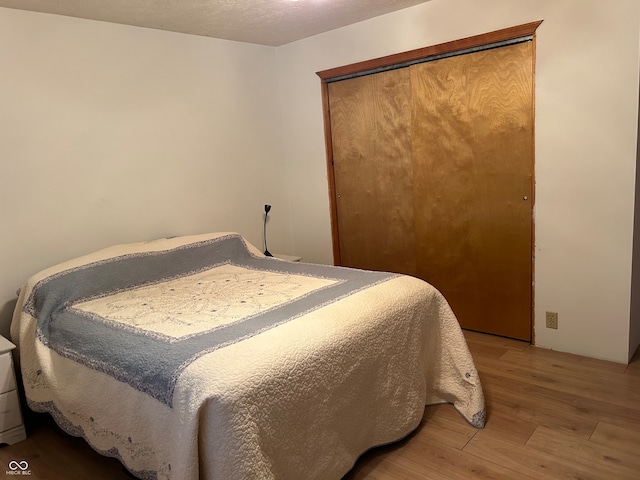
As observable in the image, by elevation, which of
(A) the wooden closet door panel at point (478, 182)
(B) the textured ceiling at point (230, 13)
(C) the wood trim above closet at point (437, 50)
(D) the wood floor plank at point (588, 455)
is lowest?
(D) the wood floor plank at point (588, 455)

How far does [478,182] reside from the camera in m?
3.06

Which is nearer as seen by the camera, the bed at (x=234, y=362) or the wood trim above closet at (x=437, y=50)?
the bed at (x=234, y=362)

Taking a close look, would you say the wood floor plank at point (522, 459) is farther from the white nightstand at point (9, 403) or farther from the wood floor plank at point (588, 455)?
the white nightstand at point (9, 403)

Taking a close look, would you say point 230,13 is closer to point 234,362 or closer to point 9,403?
point 234,362

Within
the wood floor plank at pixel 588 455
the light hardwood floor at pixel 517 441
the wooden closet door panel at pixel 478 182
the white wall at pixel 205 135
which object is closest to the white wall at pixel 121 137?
Answer: the white wall at pixel 205 135

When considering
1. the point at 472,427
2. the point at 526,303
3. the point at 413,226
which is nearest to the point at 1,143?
the point at 413,226

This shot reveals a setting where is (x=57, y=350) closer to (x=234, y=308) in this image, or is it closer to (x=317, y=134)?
(x=234, y=308)

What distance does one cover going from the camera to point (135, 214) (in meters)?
3.15

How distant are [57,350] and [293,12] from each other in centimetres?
234

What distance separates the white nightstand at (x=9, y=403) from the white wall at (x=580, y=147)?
2894mm

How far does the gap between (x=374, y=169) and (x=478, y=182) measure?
81 centimetres

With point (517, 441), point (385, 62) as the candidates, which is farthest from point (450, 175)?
point (517, 441)

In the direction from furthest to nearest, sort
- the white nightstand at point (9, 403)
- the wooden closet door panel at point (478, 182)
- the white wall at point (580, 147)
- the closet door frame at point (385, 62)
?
the wooden closet door panel at point (478, 182) < the closet door frame at point (385, 62) < the white wall at point (580, 147) < the white nightstand at point (9, 403)

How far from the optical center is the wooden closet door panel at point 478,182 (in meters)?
2.87
